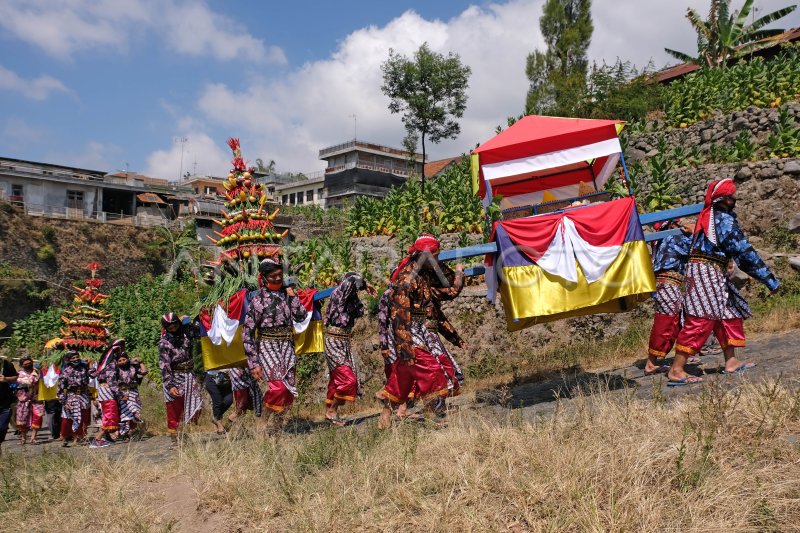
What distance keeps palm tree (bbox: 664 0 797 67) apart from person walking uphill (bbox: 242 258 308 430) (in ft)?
62.2

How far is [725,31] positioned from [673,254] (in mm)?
17397

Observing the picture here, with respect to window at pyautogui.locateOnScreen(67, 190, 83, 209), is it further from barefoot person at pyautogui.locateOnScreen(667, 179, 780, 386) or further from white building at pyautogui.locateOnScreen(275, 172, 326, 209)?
barefoot person at pyautogui.locateOnScreen(667, 179, 780, 386)

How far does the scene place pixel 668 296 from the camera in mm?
7344

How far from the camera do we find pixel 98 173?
44500 millimetres

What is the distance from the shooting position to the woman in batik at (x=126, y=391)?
388 inches

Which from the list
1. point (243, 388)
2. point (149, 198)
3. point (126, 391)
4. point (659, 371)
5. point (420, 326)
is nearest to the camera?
point (420, 326)

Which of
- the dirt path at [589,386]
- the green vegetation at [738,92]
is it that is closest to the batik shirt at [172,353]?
the dirt path at [589,386]

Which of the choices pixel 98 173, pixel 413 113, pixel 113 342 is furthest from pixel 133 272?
pixel 113 342

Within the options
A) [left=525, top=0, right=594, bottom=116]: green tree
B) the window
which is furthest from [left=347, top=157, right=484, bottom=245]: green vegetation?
the window

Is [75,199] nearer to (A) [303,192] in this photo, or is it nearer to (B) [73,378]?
(A) [303,192]

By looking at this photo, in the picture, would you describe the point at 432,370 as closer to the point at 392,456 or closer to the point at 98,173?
the point at 392,456

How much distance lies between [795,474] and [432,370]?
3.51 meters

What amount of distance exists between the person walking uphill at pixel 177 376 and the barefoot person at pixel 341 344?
2.44 m

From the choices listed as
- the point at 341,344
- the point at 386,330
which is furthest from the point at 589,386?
the point at 341,344
